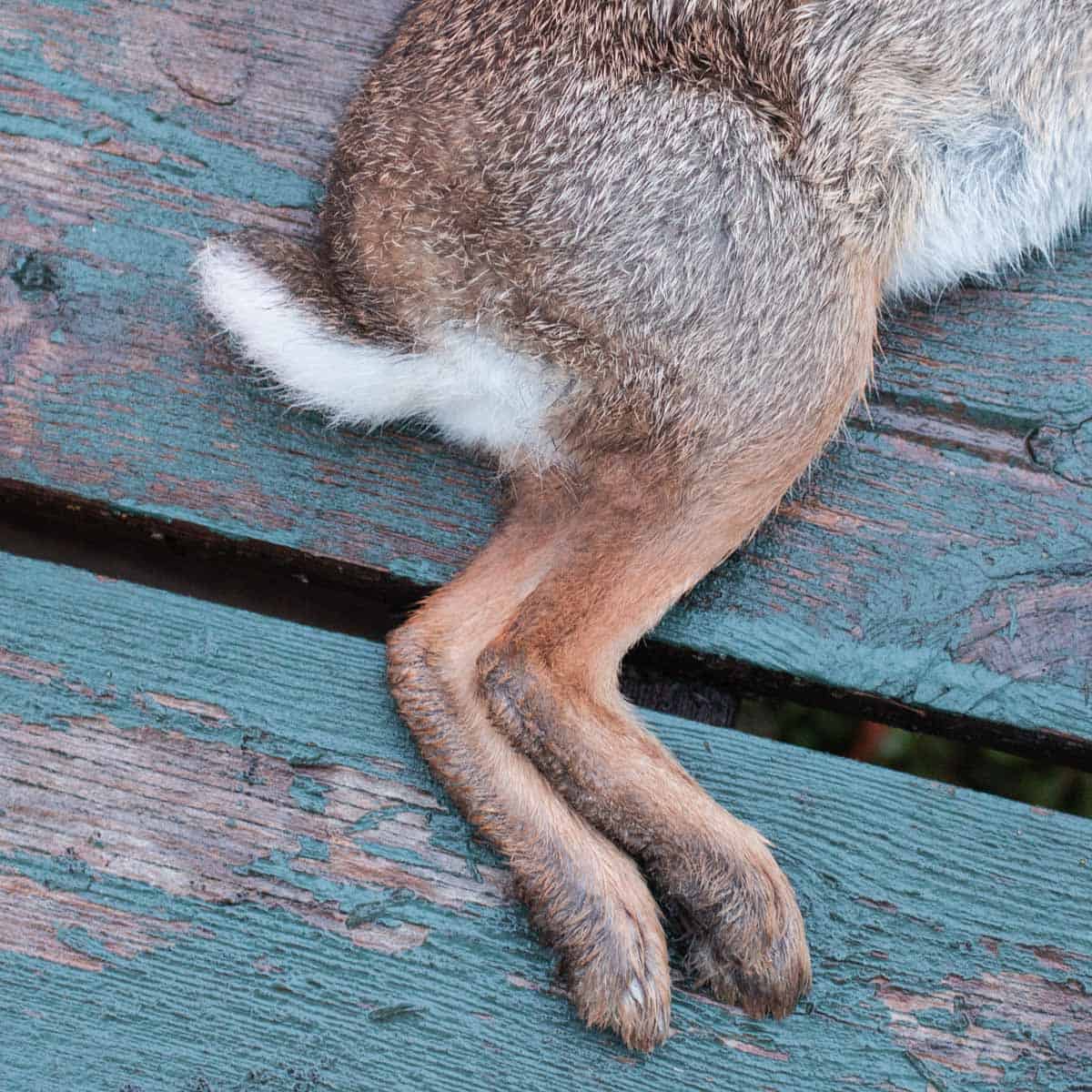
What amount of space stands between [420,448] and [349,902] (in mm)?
606

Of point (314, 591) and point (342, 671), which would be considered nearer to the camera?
point (342, 671)

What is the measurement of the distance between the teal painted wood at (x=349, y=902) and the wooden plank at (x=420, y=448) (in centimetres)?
14

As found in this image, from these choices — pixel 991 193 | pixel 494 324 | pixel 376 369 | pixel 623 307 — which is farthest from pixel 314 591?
pixel 991 193

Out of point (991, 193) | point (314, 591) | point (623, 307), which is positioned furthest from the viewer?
point (314, 591)

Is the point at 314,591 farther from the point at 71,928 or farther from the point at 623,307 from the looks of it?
the point at 623,307

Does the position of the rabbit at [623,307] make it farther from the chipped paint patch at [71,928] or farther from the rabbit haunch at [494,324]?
the chipped paint patch at [71,928]

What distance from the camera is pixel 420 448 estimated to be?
53.7 inches

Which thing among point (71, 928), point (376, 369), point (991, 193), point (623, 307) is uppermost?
point (991, 193)

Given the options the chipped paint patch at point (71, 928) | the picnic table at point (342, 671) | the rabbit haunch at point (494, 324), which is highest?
the rabbit haunch at point (494, 324)

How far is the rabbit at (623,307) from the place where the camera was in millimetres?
1172

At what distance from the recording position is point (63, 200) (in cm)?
139

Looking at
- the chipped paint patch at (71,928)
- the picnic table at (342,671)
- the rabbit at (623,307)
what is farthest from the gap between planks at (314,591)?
the chipped paint patch at (71,928)

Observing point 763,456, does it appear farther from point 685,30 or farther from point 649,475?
point 685,30

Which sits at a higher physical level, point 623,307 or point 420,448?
point 623,307
